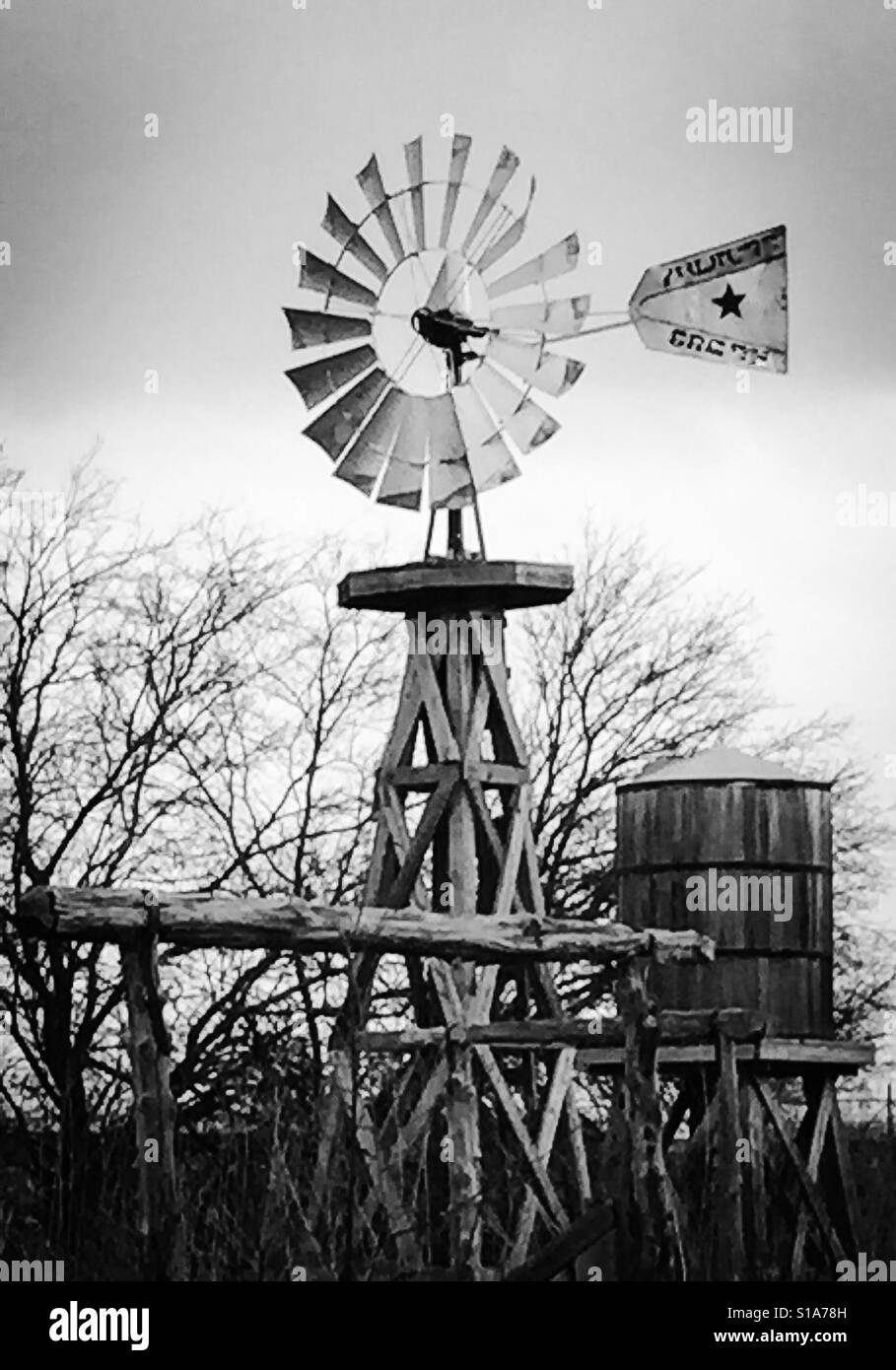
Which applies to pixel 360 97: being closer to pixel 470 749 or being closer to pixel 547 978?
pixel 470 749

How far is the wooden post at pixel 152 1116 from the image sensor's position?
32.8 ft

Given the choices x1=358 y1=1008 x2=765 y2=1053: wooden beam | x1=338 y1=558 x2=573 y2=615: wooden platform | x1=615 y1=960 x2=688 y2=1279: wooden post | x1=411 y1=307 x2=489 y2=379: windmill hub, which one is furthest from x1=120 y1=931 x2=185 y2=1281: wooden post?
x1=411 y1=307 x2=489 y2=379: windmill hub

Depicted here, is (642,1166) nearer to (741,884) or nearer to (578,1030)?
(578,1030)

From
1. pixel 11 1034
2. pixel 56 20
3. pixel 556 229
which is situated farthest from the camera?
pixel 11 1034

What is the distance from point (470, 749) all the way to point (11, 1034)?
4966 mm

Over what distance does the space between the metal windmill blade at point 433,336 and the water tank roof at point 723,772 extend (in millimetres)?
2044

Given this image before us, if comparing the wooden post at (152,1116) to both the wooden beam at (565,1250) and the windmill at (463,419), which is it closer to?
the wooden beam at (565,1250)

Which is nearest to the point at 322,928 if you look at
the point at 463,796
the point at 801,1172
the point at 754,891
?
the point at 463,796

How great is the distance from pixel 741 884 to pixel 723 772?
700mm

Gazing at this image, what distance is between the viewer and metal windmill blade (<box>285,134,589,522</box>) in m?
16.5

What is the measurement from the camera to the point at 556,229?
1731 cm

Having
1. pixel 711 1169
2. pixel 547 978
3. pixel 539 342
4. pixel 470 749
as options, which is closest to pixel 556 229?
pixel 539 342

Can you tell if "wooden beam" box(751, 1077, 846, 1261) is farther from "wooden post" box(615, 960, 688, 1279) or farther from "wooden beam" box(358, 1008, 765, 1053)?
"wooden post" box(615, 960, 688, 1279)

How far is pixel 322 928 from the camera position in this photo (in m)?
10.9
